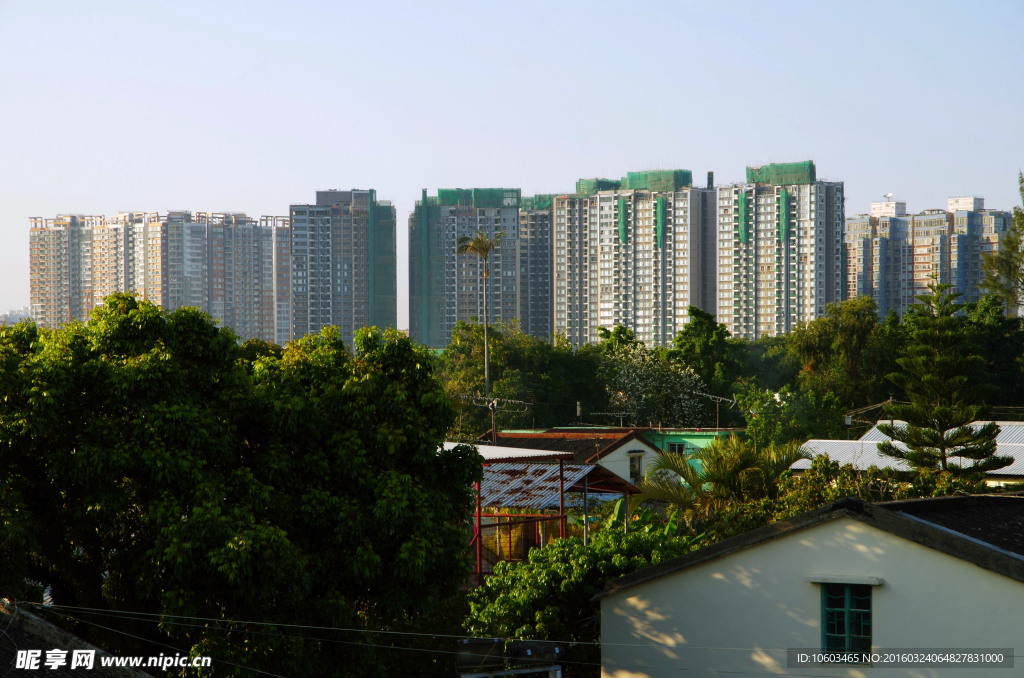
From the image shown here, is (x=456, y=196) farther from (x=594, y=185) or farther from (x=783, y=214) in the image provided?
(x=783, y=214)

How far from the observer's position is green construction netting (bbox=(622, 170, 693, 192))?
2936 inches

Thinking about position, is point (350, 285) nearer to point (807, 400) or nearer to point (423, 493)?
point (807, 400)

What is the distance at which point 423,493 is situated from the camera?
8.04 m

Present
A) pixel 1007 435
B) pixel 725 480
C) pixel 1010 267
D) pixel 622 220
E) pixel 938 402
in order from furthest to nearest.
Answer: pixel 622 220 → pixel 1010 267 → pixel 1007 435 → pixel 938 402 → pixel 725 480

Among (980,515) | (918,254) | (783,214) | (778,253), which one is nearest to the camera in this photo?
(980,515)

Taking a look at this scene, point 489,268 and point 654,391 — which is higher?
point 489,268

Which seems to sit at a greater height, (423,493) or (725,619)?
(423,493)

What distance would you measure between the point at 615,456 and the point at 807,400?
8.67 meters

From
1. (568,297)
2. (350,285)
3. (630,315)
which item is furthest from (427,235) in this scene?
(630,315)

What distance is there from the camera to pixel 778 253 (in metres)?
64.4

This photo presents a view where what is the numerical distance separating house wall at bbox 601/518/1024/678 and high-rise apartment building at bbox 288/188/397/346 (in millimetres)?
63329

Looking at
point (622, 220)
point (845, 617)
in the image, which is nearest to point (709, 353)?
point (622, 220)

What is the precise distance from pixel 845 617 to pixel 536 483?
602 cm

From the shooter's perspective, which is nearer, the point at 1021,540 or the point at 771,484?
the point at 1021,540
